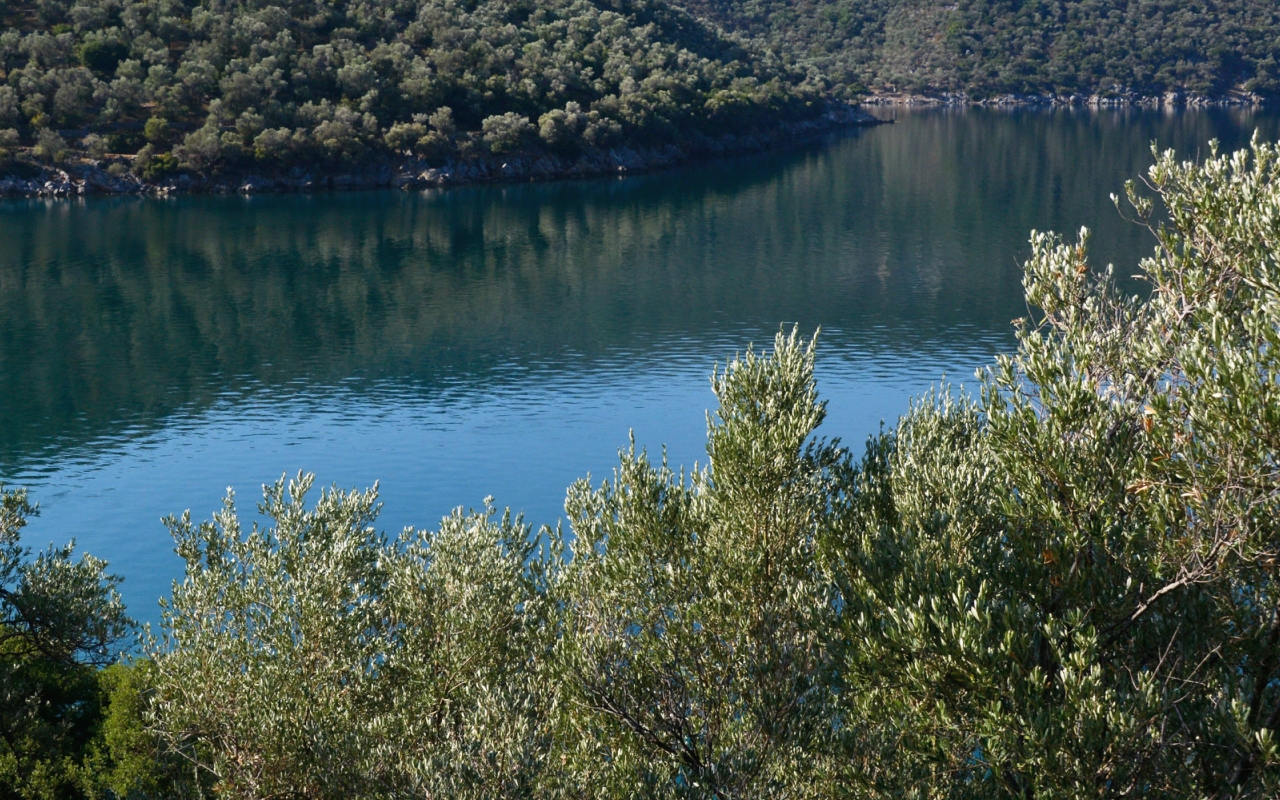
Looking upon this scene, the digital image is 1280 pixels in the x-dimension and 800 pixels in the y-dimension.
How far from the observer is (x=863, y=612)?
14.0 metres

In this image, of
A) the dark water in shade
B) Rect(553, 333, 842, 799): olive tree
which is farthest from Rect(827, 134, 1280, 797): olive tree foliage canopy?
the dark water in shade

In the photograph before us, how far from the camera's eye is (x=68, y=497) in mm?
42625

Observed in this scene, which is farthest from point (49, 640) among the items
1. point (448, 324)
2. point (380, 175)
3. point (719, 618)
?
point (380, 175)

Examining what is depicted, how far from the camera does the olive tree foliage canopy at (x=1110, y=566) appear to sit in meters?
12.2

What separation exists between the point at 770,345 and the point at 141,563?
35597mm

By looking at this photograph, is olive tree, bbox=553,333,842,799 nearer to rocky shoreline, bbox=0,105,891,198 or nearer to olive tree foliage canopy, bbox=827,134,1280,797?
olive tree foliage canopy, bbox=827,134,1280,797

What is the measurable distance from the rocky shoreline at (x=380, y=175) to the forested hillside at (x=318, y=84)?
59.8 inches

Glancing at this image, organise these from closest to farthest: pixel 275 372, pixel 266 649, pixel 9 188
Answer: pixel 266 649 < pixel 275 372 < pixel 9 188

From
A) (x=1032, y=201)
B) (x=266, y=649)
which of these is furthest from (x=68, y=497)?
(x=1032, y=201)

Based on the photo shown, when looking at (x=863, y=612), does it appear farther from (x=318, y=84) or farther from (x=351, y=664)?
(x=318, y=84)

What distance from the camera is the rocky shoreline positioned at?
110 meters

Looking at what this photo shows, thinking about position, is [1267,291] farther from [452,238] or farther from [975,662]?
[452,238]

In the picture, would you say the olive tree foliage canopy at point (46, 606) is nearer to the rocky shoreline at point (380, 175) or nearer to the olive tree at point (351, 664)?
the olive tree at point (351, 664)

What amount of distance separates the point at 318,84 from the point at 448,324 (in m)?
69.6
